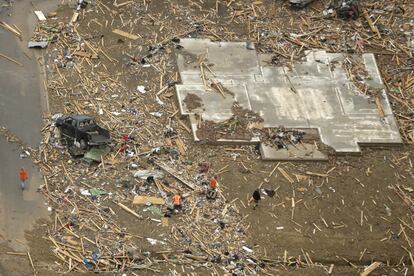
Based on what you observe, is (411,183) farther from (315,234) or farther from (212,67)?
(212,67)

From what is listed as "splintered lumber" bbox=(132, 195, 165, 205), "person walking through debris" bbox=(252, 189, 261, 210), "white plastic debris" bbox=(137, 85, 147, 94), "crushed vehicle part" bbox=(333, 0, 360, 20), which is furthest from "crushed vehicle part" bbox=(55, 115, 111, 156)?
"crushed vehicle part" bbox=(333, 0, 360, 20)

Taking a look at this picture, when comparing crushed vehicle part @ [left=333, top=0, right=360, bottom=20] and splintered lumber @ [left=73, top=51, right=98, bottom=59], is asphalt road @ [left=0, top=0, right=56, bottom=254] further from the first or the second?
crushed vehicle part @ [left=333, top=0, right=360, bottom=20]

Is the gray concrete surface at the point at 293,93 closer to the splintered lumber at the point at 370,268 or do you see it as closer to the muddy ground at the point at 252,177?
the muddy ground at the point at 252,177

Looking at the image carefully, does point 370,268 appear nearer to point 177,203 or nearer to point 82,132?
point 177,203

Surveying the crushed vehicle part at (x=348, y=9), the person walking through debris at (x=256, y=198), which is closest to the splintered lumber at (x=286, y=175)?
the person walking through debris at (x=256, y=198)

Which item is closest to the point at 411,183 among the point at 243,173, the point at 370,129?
the point at 370,129

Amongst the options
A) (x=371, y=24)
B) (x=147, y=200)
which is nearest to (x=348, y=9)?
(x=371, y=24)
